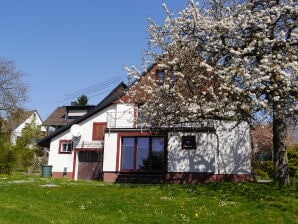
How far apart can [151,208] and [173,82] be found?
6.20 m

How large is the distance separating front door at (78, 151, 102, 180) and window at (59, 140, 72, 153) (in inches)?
41.9

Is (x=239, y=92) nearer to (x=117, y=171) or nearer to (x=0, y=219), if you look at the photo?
Result: (x=0, y=219)

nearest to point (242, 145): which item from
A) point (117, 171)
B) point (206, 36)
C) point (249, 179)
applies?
point (249, 179)

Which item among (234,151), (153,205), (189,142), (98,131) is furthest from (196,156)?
(153,205)

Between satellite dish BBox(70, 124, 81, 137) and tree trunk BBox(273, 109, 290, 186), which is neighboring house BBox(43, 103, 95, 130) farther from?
tree trunk BBox(273, 109, 290, 186)

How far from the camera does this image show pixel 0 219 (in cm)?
1020

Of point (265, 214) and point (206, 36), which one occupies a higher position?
point (206, 36)

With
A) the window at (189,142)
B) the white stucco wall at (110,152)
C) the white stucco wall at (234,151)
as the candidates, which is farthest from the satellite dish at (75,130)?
the white stucco wall at (234,151)

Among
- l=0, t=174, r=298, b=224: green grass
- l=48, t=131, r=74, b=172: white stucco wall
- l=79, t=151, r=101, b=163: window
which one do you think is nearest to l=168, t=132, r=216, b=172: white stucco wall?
l=79, t=151, r=101, b=163: window

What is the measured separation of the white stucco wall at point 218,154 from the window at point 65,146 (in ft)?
30.7

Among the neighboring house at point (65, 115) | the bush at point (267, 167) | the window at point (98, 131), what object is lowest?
the bush at point (267, 167)

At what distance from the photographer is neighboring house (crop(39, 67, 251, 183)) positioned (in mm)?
25641

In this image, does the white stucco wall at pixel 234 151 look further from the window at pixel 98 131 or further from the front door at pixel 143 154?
the window at pixel 98 131

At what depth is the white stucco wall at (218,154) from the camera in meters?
25.6
